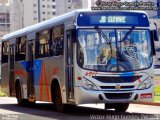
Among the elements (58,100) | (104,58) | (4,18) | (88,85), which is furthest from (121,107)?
(4,18)

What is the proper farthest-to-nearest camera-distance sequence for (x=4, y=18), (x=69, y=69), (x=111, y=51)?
(x=4, y=18)
(x=69, y=69)
(x=111, y=51)

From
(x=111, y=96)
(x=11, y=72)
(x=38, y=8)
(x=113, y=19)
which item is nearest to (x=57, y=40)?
(x=113, y=19)

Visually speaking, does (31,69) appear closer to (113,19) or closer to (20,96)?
(20,96)

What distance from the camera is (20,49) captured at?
79.2ft

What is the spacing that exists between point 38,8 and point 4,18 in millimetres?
25250

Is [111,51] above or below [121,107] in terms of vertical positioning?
above

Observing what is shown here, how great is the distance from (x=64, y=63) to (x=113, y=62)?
1.89 m

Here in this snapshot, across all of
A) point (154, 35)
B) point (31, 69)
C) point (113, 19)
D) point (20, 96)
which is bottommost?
point (20, 96)

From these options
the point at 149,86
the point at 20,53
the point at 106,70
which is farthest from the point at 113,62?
the point at 20,53

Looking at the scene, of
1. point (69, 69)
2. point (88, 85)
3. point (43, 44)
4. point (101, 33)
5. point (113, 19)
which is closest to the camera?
point (88, 85)

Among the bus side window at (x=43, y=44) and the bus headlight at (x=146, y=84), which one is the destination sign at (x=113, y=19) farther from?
the bus side window at (x=43, y=44)

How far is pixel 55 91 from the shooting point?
19.2 meters

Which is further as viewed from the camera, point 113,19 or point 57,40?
point 57,40

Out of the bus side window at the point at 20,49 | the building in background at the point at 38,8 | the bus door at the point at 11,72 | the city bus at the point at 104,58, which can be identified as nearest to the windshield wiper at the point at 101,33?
the city bus at the point at 104,58
